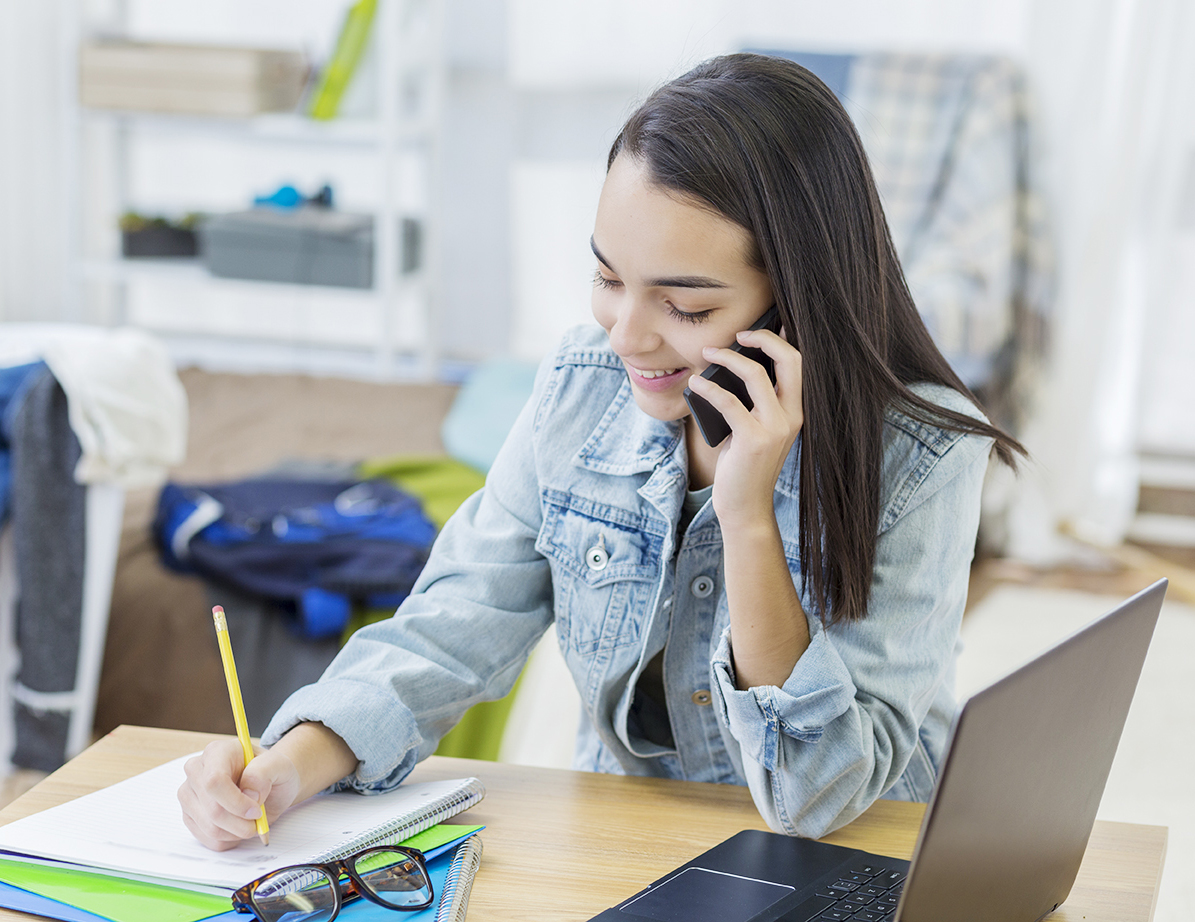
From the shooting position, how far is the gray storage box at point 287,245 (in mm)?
2998

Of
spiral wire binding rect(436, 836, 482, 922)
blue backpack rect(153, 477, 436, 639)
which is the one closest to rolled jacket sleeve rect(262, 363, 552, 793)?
spiral wire binding rect(436, 836, 482, 922)

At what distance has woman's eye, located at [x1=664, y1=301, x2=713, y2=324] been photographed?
0.87 metres

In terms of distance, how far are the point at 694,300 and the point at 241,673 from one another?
1131 millimetres

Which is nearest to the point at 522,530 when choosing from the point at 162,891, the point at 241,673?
the point at 162,891

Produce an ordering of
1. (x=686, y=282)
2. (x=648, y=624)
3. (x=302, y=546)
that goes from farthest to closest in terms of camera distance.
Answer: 1. (x=302, y=546)
2. (x=648, y=624)
3. (x=686, y=282)

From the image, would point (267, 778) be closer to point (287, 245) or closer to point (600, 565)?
point (600, 565)

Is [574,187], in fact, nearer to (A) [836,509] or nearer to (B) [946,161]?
(B) [946,161]

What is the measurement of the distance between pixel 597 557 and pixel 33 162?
265cm

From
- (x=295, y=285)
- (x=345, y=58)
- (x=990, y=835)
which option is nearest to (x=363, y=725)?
(x=990, y=835)

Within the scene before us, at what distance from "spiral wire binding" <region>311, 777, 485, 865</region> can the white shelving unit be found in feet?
7.65

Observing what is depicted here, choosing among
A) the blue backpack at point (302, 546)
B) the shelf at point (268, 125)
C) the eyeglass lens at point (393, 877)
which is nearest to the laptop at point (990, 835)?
the eyeglass lens at point (393, 877)

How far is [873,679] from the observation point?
857 millimetres

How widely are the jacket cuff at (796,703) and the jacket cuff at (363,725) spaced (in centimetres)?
23

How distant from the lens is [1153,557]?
3156 millimetres
